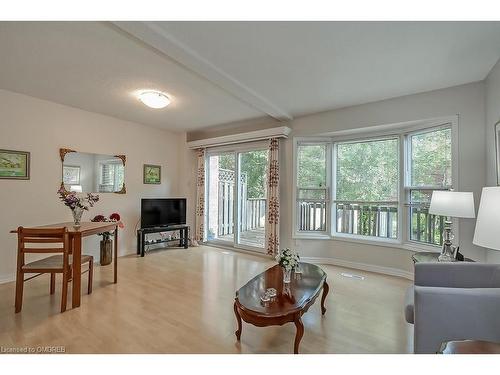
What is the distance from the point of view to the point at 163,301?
2654 mm

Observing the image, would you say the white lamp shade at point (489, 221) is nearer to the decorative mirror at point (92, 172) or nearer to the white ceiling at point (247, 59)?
the white ceiling at point (247, 59)

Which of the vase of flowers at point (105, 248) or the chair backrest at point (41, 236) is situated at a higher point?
the chair backrest at point (41, 236)

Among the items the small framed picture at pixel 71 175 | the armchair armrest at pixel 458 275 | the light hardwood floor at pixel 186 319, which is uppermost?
the small framed picture at pixel 71 175

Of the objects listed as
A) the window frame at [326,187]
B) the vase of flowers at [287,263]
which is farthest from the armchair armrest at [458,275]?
the window frame at [326,187]

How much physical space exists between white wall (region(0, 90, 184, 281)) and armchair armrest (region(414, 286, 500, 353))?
14.8 feet

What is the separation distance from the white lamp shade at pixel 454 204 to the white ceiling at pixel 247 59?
130cm

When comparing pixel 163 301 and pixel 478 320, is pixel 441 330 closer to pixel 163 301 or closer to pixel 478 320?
pixel 478 320

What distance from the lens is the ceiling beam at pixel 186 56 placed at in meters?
1.88

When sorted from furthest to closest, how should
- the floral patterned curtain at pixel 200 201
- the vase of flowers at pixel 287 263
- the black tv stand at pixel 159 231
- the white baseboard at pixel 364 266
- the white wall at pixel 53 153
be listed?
the floral patterned curtain at pixel 200 201
the black tv stand at pixel 159 231
the white baseboard at pixel 364 266
the white wall at pixel 53 153
the vase of flowers at pixel 287 263

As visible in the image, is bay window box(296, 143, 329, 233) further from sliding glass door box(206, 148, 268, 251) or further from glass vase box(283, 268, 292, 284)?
glass vase box(283, 268, 292, 284)

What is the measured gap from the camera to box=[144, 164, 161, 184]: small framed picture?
4.95 meters

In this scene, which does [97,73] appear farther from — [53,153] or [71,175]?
[71,175]

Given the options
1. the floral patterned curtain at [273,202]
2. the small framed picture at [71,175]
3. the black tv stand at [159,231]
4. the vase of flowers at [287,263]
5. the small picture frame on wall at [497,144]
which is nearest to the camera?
the vase of flowers at [287,263]
